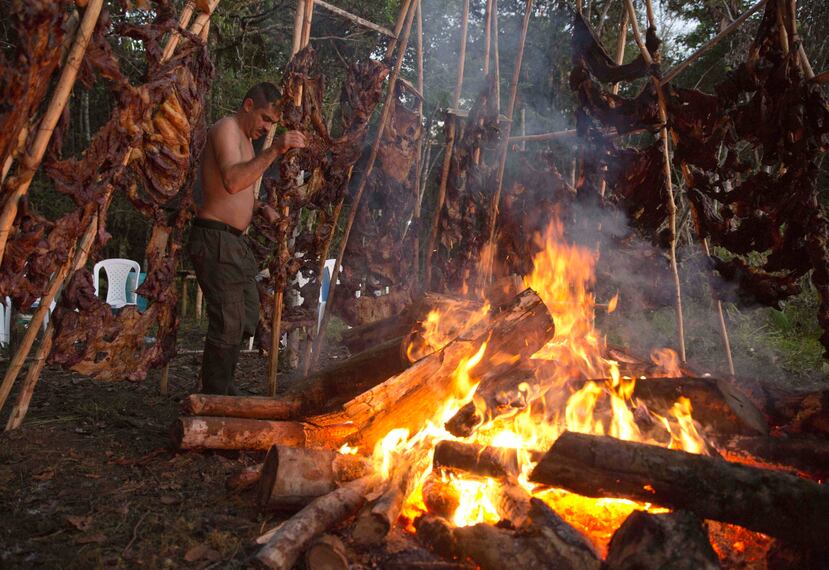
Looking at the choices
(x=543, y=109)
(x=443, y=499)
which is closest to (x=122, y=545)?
(x=443, y=499)

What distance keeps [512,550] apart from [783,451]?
5.59 ft

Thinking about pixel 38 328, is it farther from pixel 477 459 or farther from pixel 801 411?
pixel 801 411

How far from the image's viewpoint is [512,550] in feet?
7.70

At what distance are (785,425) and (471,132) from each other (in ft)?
12.4

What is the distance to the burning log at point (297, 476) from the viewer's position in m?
2.86

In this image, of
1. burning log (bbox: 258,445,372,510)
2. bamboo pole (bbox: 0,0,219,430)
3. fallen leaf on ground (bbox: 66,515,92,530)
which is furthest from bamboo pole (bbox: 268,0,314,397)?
fallen leaf on ground (bbox: 66,515,92,530)

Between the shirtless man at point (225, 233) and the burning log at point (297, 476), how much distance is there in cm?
165

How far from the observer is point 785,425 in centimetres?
344

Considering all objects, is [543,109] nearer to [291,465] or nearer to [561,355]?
[561,355]

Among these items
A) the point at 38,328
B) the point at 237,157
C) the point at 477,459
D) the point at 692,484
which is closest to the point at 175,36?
the point at 237,157

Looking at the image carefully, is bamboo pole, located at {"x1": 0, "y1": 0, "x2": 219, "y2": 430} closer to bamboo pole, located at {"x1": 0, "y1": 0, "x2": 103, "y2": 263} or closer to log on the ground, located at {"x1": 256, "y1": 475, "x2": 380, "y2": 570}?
bamboo pole, located at {"x1": 0, "y1": 0, "x2": 103, "y2": 263}

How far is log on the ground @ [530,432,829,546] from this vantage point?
2.28 m

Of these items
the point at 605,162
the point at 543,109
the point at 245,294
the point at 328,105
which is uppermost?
the point at 543,109

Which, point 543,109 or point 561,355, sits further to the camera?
point 543,109
